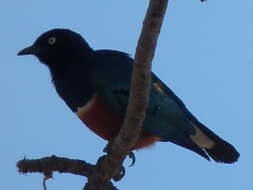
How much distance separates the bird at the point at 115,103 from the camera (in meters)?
6.80

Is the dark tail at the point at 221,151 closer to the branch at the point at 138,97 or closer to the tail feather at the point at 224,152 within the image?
the tail feather at the point at 224,152

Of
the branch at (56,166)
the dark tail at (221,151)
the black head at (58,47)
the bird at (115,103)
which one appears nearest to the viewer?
the branch at (56,166)

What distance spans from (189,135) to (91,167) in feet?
4.33

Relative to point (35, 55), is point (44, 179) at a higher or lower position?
lower

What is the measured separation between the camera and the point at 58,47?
25.2ft

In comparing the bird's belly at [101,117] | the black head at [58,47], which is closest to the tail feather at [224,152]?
the bird's belly at [101,117]

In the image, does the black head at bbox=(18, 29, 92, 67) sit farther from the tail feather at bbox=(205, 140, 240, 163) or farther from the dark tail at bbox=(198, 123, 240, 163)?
the tail feather at bbox=(205, 140, 240, 163)

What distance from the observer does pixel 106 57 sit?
24.7 feet

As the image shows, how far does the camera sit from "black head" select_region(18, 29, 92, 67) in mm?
7590

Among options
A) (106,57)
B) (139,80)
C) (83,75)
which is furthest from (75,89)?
(139,80)

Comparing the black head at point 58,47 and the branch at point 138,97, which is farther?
the black head at point 58,47

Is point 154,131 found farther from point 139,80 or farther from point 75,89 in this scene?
point 139,80

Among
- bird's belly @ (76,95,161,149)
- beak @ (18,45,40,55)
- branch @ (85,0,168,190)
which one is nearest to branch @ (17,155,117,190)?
branch @ (85,0,168,190)

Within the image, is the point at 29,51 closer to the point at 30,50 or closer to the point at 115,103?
the point at 30,50
